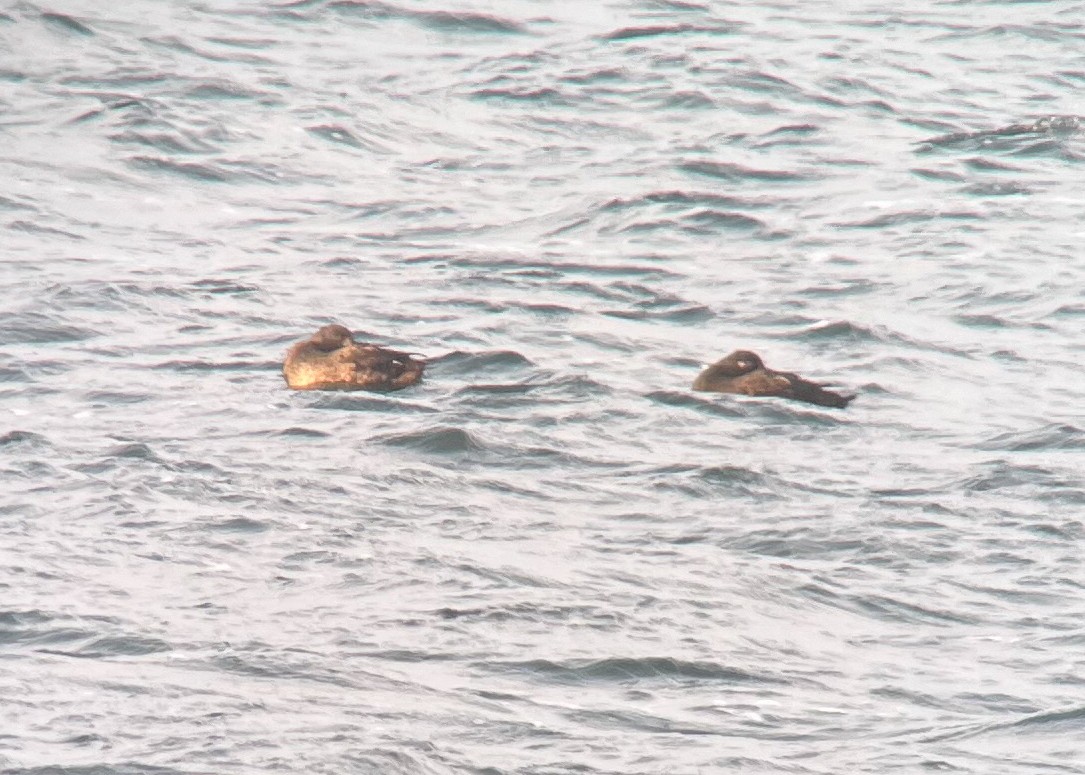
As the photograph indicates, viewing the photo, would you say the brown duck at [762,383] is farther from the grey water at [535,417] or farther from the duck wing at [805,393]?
the grey water at [535,417]

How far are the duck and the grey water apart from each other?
181mm

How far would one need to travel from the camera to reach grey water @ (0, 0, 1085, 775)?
8672 millimetres

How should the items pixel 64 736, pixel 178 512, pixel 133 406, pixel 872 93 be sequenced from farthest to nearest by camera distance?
pixel 872 93 → pixel 133 406 → pixel 178 512 → pixel 64 736

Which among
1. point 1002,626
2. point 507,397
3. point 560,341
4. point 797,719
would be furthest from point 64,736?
point 560,341

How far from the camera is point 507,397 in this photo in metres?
13.6

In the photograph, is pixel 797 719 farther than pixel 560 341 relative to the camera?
No

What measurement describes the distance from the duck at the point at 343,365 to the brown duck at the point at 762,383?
206 cm

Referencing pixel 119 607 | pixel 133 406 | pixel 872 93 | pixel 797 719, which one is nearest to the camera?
pixel 797 719

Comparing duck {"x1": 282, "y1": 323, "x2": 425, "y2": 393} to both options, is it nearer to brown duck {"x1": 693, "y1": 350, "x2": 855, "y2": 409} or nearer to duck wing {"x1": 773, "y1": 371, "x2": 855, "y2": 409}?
brown duck {"x1": 693, "y1": 350, "x2": 855, "y2": 409}

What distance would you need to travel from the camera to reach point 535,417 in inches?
520

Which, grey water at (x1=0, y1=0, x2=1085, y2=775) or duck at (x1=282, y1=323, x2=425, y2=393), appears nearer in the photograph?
grey water at (x1=0, y1=0, x2=1085, y2=775)

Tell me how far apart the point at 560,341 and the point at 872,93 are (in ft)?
34.6

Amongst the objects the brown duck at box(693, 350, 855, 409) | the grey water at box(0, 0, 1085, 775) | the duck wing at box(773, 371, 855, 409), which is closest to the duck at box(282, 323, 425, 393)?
the grey water at box(0, 0, 1085, 775)

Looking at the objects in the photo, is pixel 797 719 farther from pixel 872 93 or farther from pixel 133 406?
pixel 872 93
